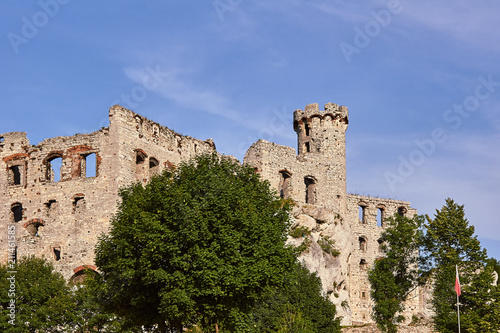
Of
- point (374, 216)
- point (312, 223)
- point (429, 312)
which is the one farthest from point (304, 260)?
point (429, 312)

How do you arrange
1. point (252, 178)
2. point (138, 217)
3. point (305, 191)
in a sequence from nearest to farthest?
point (138, 217), point (252, 178), point (305, 191)

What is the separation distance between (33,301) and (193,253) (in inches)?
658

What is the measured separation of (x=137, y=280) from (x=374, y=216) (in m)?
39.7

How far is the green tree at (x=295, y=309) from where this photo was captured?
1607 inches

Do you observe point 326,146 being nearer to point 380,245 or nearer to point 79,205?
point 380,245

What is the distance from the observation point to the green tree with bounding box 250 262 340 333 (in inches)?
1607

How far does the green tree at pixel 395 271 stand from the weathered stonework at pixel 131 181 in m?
1.45

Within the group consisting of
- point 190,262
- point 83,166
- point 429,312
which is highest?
point 83,166

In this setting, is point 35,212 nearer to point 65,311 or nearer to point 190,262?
point 65,311

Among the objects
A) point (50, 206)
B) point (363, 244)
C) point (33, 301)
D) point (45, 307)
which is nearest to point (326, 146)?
point (363, 244)

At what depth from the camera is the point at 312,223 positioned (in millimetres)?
62156

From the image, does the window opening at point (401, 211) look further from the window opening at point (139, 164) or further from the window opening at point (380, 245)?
the window opening at point (139, 164)

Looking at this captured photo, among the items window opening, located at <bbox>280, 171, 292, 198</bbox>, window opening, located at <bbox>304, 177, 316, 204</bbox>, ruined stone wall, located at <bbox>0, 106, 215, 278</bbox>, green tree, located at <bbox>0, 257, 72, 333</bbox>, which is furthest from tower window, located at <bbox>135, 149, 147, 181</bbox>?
window opening, located at <bbox>304, 177, 316, 204</bbox>

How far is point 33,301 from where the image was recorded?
48.0 metres
